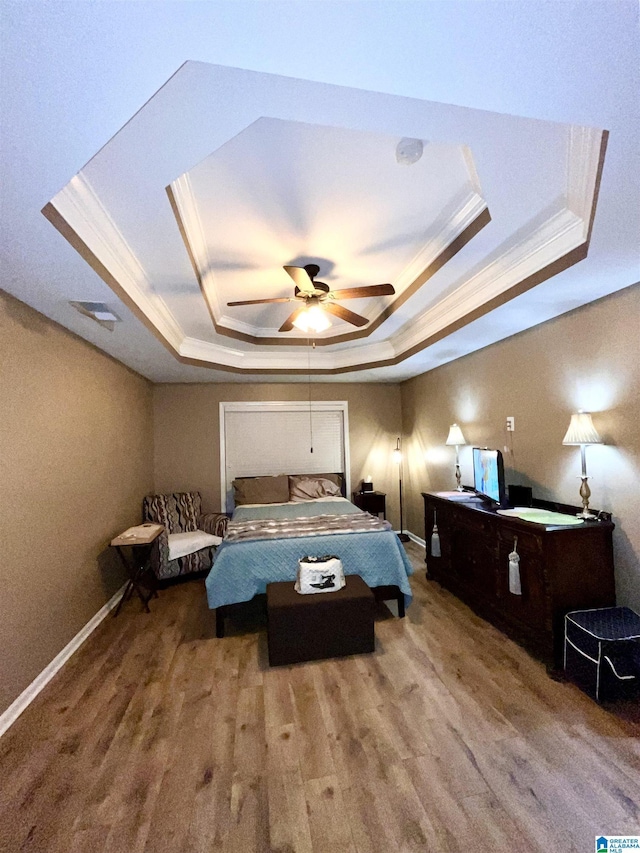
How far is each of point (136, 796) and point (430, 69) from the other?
2789 millimetres

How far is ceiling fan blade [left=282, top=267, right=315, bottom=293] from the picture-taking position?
2195mm

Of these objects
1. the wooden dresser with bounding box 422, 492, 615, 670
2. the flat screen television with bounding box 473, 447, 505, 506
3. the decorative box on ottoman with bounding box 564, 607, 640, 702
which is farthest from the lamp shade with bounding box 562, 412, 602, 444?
the decorative box on ottoman with bounding box 564, 607, 640, 702

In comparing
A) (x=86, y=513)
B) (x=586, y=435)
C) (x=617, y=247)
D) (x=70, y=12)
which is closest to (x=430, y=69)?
(x=70, y=12)

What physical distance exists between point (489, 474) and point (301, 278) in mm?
2288

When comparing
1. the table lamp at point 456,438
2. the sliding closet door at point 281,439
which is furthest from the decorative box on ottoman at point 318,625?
the sliding closet door at point 281,439

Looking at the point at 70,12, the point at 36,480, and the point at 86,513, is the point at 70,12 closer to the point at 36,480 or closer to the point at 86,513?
the point at 36,480

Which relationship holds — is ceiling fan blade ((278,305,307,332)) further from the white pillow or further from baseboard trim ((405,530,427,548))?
baseboard trim ((405,530,427,548))

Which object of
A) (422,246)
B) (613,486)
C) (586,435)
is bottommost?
(613,486)

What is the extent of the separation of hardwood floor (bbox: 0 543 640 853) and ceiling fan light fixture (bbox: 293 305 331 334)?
93.5 inches

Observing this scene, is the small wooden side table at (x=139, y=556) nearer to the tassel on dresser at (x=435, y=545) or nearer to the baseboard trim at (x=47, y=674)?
the baseboard trim at (x=47, y=674)

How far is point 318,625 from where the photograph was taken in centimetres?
248

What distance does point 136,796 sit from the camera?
1.56 meters

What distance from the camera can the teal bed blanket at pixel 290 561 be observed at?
281 centimetres

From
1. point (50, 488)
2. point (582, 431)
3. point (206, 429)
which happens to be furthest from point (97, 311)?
point (582, 431)
